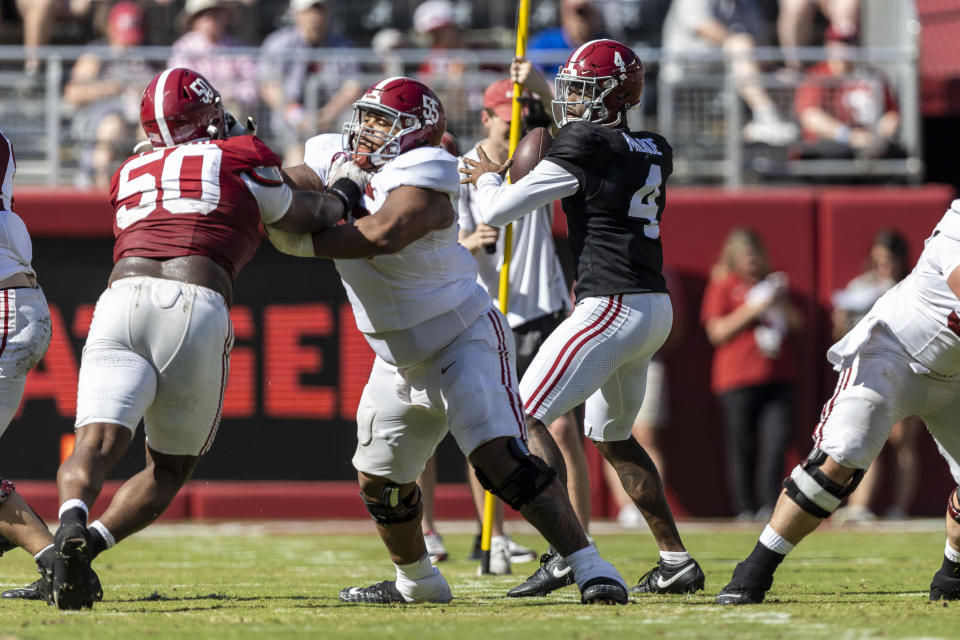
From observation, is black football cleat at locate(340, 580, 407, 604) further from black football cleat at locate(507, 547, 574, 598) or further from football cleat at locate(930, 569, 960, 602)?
football cleat at locate(930, 569, 960, 602)

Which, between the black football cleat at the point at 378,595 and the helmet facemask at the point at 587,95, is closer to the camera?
the black football cleat at the point at 378,595

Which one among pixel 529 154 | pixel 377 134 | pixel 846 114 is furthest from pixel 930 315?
pixel 846 114

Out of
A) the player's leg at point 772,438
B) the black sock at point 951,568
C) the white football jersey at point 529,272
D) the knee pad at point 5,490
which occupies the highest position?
the white football jersey at point 529,272

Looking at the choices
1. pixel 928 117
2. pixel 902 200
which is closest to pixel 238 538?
pixel 902 200

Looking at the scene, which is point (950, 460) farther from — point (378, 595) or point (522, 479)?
point (378, 595)

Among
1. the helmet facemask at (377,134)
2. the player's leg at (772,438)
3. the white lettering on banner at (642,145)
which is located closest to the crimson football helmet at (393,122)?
the helmet facemask at (377,134)

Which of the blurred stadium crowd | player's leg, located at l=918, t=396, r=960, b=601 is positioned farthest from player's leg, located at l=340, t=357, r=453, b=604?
the blurred stadium crowd

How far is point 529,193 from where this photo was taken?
548 cm

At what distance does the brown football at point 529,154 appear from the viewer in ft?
19.0

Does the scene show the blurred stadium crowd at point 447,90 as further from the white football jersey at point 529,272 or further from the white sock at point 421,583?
the white sock at point 421,583

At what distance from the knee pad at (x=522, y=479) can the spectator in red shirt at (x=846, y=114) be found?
22.4 feet

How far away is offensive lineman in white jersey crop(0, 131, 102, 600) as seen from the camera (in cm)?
543

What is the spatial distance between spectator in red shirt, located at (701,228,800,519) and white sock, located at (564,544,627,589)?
225 inches

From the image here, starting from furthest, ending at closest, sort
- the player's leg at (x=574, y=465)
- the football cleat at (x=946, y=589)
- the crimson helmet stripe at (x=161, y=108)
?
the player's leg at (x=574, y=465) → the football cleat at (x=946, y=589) → the crimson helmet stripe at (x=161, y=108)
